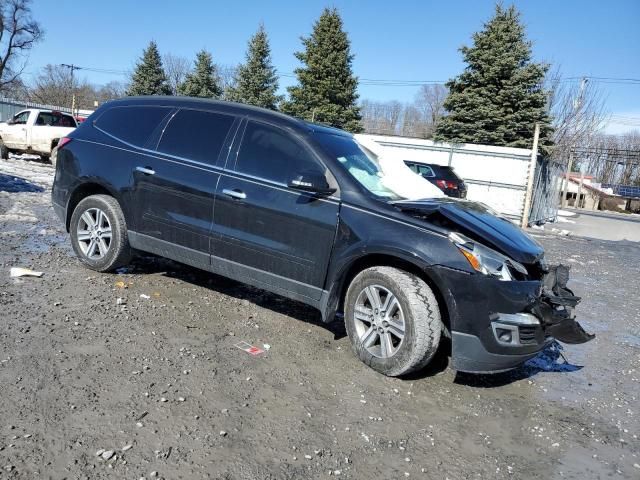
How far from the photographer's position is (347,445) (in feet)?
9.31

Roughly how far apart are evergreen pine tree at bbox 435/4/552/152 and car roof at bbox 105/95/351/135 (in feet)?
74.1

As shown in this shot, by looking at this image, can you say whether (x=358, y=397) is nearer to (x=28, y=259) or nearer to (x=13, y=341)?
(x=13, y=341)

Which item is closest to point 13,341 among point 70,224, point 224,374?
point 224,374

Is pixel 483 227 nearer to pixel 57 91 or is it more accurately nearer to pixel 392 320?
pixel 392 320

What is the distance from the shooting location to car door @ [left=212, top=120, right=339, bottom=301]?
4000 mm

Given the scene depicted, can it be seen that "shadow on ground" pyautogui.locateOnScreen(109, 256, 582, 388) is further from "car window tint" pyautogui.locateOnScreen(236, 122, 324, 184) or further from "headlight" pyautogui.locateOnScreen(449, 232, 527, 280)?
"car window tint" pyautogui.locateOnScreen(236, 122, 324, 184)

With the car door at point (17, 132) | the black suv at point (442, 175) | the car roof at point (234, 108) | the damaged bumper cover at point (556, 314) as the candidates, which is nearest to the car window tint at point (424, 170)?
the black suv at point (442, 175)

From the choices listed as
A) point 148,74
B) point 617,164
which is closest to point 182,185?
point 148,74

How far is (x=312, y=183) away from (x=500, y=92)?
2503 centimetres

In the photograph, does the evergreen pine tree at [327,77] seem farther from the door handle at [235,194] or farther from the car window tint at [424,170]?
the door handle at [235,194]

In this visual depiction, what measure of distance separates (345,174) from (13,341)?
8.76 ft

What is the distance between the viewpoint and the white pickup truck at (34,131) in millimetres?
17297

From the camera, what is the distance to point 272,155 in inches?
170

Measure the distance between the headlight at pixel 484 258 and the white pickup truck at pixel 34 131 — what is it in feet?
55.6
